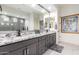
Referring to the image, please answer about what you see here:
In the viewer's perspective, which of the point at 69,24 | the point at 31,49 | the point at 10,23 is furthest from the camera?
the point at 69,24

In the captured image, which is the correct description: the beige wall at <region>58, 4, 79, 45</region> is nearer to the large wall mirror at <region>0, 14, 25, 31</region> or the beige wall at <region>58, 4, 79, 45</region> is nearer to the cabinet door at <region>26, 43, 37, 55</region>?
the large wall mirror at <region>0, 14, 25, 31</region>

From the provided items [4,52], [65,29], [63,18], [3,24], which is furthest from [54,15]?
[4,52]

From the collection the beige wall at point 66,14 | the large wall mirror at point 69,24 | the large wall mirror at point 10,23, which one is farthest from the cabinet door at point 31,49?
the large wall mirror at point 69,24

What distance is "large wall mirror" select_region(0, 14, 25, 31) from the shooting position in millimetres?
2480

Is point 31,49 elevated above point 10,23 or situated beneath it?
situated beneath

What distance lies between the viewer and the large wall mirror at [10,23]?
2480 millimetres

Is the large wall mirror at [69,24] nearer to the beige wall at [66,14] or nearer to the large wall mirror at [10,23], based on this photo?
the beige wall at [66,14]

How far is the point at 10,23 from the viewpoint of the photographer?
8.81 ft

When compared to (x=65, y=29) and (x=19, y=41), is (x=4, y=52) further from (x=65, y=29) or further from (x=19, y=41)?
(x=65, y=29)

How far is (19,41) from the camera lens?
6.10 ft

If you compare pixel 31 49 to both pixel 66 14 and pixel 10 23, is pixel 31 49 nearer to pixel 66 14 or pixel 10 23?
pixel 10 23

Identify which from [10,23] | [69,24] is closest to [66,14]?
[69,24]

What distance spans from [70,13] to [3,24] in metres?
4.48

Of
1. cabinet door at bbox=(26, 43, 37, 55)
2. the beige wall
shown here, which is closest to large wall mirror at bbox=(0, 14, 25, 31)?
cabinet door at bbox=(26, 43, 37, 55)
